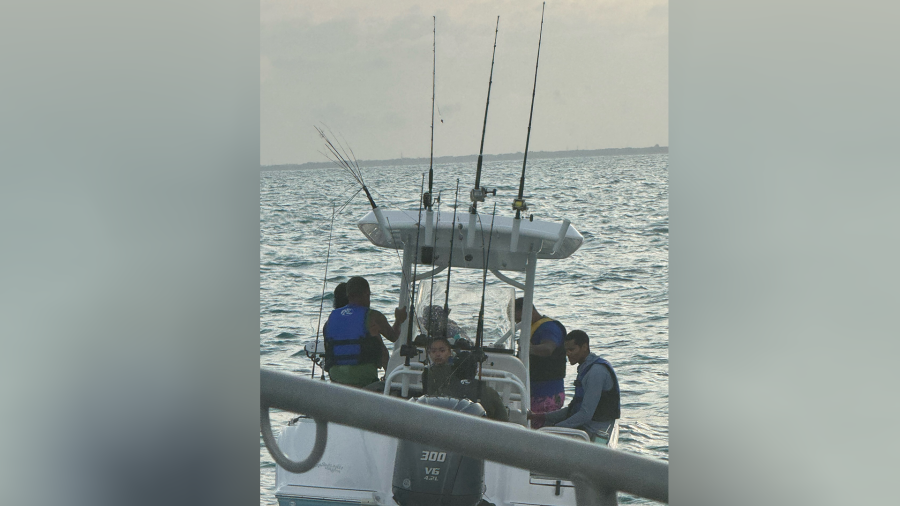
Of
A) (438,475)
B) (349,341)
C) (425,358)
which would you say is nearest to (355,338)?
(349,341)

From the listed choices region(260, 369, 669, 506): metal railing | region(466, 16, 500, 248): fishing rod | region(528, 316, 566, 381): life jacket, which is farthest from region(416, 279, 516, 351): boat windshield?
region(260, 369, 669, 506): metal railing

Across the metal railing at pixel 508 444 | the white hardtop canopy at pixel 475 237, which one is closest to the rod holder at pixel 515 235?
the white hardtop canopy at pixel 475 237

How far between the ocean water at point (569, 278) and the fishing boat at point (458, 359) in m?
0.30

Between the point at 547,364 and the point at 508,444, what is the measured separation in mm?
3315

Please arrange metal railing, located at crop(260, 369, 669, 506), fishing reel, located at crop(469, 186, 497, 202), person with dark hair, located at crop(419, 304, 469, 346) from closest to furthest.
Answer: metal railing, located at crop(260, 369, 669, 506), fishing reel, located at crop(469, 186, 497, 202), person with dark hair, located at crop(419, 304, 469, 346)

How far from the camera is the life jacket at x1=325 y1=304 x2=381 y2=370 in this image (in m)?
3.59

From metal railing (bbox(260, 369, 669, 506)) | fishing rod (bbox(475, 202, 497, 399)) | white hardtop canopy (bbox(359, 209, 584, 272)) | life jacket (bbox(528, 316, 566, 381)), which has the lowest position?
life jacket (bbox(528, 316, 566, 381))

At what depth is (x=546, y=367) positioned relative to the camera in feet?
12.9

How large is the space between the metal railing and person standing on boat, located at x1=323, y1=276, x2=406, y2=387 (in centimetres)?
288

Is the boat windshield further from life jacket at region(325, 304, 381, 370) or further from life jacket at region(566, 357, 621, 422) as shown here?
life jacket at region(566, 357, 621, 422)
